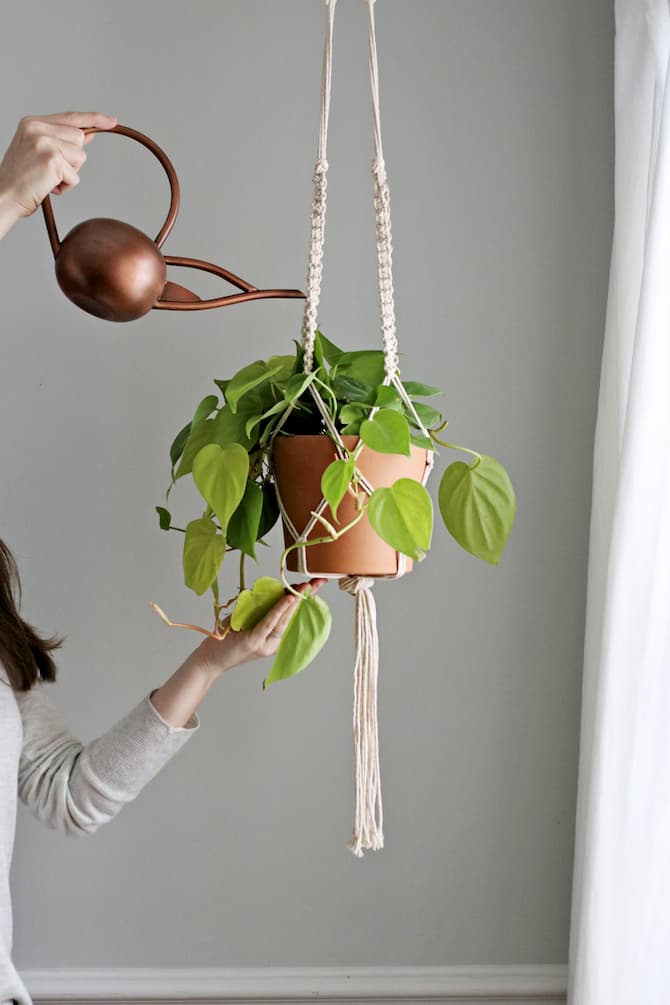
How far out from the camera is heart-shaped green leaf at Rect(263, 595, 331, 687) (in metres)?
0.85

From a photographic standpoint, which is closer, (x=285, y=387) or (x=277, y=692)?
(x=285, y=387)

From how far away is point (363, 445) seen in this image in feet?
2.79

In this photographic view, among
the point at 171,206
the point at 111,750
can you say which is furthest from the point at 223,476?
the point at 111,750

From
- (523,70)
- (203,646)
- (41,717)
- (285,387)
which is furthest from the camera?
(523,70)

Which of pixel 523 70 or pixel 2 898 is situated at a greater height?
pixel 523 70

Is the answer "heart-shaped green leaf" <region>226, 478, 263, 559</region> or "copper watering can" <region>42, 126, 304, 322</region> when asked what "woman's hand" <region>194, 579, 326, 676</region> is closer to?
"heart-shaped green leaf" <region>226, 478, 263, 559</region>

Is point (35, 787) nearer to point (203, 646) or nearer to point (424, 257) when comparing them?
point (203, 646)

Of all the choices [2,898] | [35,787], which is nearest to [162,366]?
[35,787]

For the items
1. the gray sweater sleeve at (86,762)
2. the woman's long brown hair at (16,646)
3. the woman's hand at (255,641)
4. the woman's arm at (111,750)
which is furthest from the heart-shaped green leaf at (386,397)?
the woman's long brown hair at (16,646)

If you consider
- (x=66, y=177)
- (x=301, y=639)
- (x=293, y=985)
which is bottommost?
(x=293, y=985)

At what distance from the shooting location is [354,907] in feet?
4.72

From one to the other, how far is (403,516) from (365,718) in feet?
0.89

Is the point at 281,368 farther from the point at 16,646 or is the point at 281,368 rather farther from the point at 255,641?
the point at 16,646

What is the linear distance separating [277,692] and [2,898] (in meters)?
0.48
